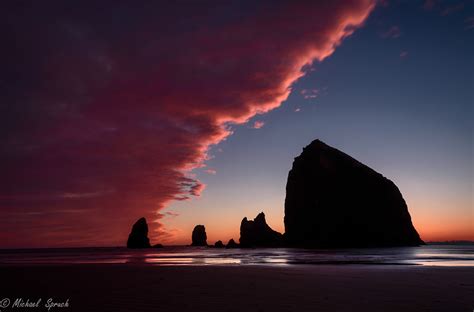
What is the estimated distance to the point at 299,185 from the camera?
13250 cm

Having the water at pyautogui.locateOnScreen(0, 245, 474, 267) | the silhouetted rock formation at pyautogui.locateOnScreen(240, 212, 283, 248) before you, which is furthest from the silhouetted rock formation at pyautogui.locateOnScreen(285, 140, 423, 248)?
the water at pyautogui.locateOnScreen(0, 245, 474, 267)

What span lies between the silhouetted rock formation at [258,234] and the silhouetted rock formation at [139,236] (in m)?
63.3

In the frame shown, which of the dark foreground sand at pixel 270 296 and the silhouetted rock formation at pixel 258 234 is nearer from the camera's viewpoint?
the dark foreground sand at pixel 270 296

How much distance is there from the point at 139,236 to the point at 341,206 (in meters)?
125

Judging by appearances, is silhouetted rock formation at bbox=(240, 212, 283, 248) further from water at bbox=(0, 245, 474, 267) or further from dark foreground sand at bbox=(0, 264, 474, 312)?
dark foreground sand at bbox=(0, 264, 474, 312)

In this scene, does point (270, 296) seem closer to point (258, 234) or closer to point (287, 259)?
point (287, 259)

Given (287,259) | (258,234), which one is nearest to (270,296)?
(287,259)

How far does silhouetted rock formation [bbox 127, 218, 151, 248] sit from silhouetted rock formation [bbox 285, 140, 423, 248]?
9993 centimetres

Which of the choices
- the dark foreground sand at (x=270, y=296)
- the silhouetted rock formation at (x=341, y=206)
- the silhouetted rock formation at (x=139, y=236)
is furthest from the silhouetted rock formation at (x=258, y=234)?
the dark foreground sand at (x=270, y=296)

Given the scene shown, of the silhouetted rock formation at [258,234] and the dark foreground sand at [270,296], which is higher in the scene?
the silhouetted rock formation at [258,234]

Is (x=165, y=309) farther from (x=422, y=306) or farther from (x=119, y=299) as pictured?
(x=422, y=306)

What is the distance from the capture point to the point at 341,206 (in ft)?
396

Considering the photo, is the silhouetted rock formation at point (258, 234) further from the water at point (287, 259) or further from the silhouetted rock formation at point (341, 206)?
the water at point (287, 259)

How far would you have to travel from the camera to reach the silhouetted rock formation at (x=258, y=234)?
6545 inches
